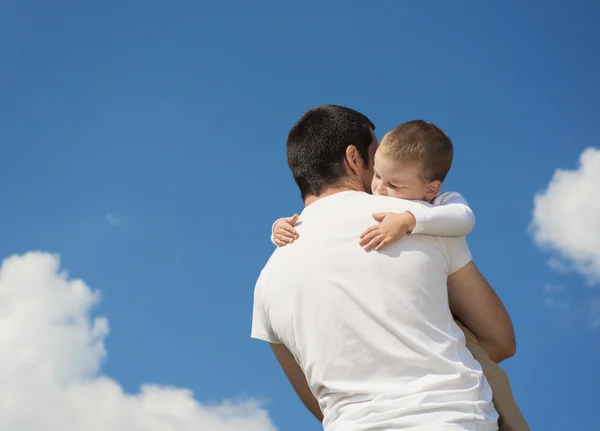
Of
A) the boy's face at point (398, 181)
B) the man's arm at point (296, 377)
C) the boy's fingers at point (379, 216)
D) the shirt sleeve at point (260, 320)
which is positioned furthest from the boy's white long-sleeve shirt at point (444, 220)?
the man's arm at point (296, 377)

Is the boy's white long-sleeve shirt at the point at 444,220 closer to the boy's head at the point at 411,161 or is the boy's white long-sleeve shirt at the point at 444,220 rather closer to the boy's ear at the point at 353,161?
the boy's head at the point at 411,161

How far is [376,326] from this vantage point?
2578 mm

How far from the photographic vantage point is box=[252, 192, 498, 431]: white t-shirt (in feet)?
8.11

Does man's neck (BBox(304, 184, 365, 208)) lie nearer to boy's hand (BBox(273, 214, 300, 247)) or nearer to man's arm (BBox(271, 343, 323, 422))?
boy's hand (BBox(273, 214, 300, 247))

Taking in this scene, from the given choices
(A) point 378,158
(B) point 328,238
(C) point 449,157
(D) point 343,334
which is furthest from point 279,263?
(C) point 449,157

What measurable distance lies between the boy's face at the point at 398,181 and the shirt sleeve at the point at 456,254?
38cm

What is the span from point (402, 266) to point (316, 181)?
0.68 meters

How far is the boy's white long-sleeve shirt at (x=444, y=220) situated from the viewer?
271 cm

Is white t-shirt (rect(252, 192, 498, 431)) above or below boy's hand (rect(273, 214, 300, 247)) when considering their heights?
below

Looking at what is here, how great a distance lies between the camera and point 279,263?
2875mm

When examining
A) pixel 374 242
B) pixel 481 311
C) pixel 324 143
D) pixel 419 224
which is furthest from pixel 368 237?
pixel 324 143

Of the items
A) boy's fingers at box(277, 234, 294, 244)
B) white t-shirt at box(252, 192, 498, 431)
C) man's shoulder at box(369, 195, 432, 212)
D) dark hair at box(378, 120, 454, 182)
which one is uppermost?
dark hair at box(378, 120, 454, 182)

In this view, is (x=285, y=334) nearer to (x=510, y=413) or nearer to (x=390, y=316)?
(x=390, y=316)

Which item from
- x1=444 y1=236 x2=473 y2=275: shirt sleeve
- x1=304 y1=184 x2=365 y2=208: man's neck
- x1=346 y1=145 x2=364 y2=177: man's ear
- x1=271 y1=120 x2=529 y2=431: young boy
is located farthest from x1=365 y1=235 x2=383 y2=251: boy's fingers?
x1=346 y1=145 x2=364 y2=177: man's ear
